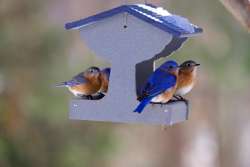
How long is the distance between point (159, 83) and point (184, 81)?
178mm

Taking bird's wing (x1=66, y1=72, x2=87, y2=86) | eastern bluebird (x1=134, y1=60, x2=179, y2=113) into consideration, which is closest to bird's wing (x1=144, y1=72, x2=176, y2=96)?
eastern bluebird (x1=134, y1=60, x2=179, y2=113)

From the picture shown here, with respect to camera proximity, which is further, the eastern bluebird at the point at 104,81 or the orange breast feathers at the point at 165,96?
the eastern bluebird at the point at 104,81

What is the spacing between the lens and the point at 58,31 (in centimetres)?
593

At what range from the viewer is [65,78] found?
596cm

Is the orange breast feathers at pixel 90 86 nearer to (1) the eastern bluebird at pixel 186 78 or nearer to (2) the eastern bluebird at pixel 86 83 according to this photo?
(2) the eastern bluebird at pixel 86 83

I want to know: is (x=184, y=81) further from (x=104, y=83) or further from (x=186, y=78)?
(x=104, y=83)

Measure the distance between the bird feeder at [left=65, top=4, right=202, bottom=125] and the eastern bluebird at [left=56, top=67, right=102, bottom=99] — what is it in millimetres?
47

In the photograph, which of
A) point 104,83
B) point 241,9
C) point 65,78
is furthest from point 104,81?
point 65,78

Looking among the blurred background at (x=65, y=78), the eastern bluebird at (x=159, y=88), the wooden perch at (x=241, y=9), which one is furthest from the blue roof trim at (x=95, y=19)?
the blurred background at (x=65, y=78)

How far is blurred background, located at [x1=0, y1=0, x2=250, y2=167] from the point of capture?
5.79m

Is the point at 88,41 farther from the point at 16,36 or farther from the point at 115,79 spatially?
the point at 16,36

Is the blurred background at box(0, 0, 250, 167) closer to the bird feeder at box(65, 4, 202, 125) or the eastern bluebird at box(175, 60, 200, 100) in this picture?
the bird feeder at box(65, 4, 202, 125)

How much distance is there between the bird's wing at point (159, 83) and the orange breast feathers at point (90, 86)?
255 mm

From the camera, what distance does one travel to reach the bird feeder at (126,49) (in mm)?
2871
